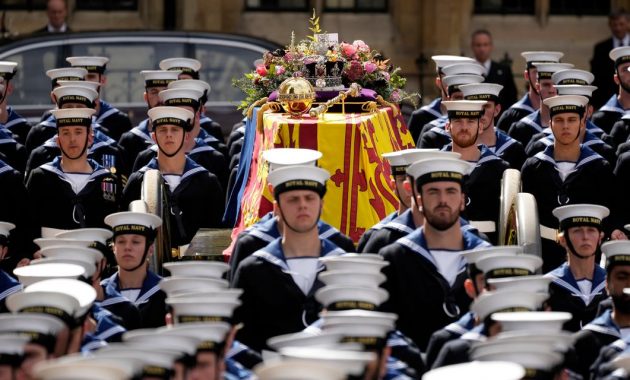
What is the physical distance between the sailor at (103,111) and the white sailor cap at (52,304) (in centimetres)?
796

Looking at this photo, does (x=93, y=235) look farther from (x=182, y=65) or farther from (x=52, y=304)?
(x=182, y=65)

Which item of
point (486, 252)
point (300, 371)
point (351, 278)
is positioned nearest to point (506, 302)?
point (351, 278)

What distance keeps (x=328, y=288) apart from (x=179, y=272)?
1.41m

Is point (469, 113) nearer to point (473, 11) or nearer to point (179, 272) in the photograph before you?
point (179, 272)

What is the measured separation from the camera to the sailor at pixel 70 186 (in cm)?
1597

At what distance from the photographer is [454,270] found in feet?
42.0

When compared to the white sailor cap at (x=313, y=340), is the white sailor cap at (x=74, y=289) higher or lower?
higher

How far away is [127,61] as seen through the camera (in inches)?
858

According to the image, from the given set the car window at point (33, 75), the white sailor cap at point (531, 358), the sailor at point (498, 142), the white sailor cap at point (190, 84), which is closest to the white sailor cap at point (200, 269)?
the white sailor cap at point (531, 358)

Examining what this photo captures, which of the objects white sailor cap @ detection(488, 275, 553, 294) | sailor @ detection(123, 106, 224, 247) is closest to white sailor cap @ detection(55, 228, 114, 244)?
sailor @ detection(123, 106, 224, 247)

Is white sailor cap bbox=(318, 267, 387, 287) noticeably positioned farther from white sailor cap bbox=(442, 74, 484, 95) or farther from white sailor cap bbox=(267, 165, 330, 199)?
white sailor cap bbox=(442, 74, 484, 95)

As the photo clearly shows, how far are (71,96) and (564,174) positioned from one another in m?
4.20

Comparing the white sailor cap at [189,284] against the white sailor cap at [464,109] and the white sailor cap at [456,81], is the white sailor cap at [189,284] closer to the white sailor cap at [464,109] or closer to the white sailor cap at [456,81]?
the white sailor cap at [464,109]

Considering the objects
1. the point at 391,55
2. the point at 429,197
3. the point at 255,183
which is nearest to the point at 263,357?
the point at 429,197
